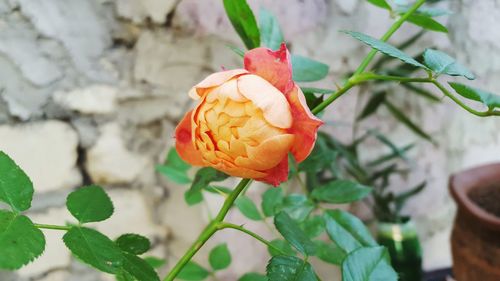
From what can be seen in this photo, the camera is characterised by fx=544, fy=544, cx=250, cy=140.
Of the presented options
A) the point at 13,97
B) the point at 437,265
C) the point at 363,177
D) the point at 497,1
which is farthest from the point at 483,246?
the point at 13,97

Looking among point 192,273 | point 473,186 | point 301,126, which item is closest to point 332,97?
point 301,126

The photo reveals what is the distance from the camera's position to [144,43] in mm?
939

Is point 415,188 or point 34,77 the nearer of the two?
point 34,77

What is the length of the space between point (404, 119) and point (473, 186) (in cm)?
19

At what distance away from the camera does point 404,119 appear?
3.71ft

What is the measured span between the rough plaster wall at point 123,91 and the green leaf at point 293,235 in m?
0.57

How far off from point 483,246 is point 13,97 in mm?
801

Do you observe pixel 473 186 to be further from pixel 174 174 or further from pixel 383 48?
pixel 383 48

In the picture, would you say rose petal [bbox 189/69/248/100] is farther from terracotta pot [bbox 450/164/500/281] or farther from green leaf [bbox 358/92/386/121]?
green leaf [bbox 358/92/386/121]

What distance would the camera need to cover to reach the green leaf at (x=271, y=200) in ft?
2.32

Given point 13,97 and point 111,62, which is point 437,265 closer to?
point 111,62

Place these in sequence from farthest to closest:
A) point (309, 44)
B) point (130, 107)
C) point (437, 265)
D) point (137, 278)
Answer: point (437, 265)
point (309, 44)
point (130, 107)
point (137, 278)

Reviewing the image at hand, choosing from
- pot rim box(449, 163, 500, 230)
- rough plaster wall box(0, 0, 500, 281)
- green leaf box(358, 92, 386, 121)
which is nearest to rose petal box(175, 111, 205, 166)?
rough plaster wall box(0, 0, 500, 281)

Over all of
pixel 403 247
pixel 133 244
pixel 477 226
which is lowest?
pixel 403 247
